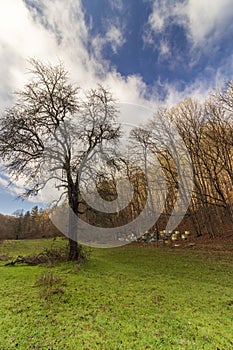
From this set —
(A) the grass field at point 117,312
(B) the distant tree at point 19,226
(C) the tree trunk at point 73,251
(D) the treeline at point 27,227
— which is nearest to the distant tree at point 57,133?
(C) the tree trunk at point 73,251

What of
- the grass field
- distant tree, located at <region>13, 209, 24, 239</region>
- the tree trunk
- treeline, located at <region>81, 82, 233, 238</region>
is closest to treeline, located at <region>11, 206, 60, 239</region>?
distant tree, located at <region>13, 209, 24, 239</region>

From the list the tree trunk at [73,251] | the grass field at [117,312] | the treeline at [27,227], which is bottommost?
the grass field at [117,312]

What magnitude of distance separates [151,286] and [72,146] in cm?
839

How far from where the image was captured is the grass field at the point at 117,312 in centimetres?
295

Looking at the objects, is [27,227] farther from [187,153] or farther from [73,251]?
[187,153]

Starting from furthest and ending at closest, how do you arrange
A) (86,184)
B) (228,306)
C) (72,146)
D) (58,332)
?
(72,146) < (86,184) < (228,306) < (58,332)

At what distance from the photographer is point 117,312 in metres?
3.92

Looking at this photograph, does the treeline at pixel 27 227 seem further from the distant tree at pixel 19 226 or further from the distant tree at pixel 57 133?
the distant tree at pixel 57 133

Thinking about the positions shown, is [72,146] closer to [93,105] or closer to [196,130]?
[93,105]

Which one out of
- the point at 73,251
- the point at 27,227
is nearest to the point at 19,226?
the point at 27,227

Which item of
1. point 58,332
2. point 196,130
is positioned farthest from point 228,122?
point 58,332

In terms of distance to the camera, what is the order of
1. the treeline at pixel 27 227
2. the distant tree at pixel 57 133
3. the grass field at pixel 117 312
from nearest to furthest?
the grass field at pixel 117 312, the distant tree at pixel 57 133, the treeline at pixel 27 227

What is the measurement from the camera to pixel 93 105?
11.4m

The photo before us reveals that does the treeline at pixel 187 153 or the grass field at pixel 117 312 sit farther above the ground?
the treeline at pixel 187 153
